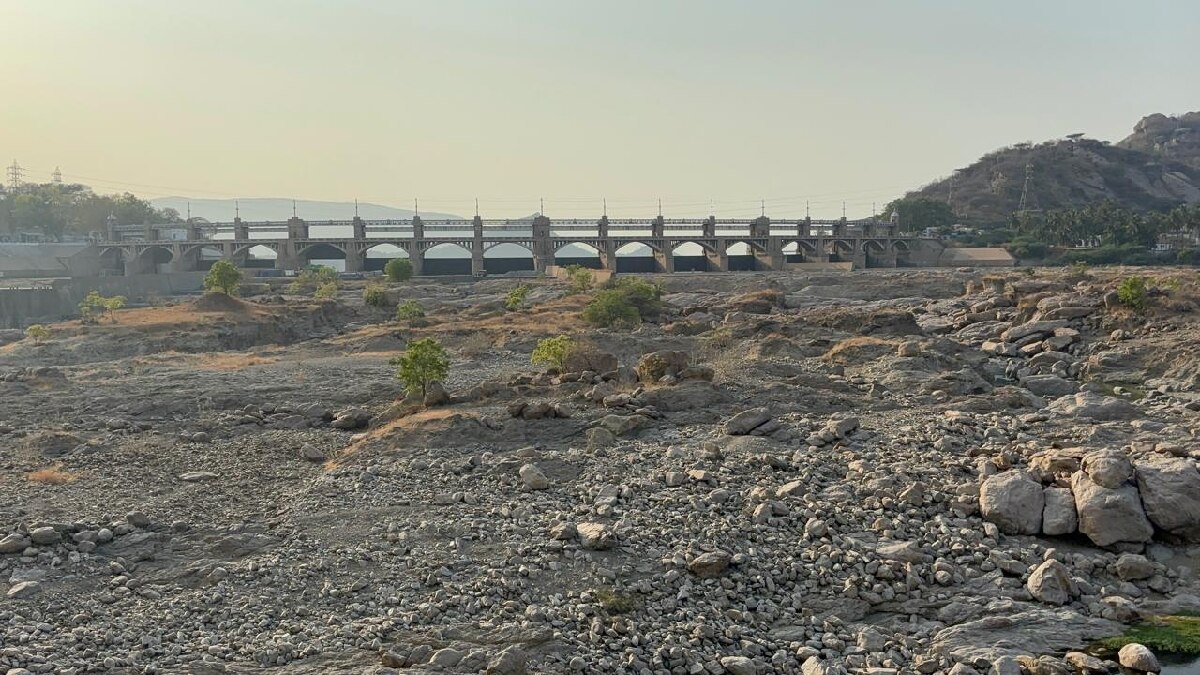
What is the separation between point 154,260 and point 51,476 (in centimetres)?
9861

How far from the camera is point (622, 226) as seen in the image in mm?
107938

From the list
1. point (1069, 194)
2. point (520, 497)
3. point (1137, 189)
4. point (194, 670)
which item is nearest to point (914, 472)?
point (520, 497)

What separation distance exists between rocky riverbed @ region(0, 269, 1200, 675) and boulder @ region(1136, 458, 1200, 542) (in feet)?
0.16

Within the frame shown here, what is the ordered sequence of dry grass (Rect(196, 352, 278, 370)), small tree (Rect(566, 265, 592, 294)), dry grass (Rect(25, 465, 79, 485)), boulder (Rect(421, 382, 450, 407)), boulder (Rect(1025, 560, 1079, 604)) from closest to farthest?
boulder (Rect(1025, 560, 1079, 604)) < dry grass (Rect(25, 465, 79, 485)) < boulder (Rect(421, 382, 450, 407)) < dry grass (Rect(196, 352, 278, 370)) < small tree (Rect(566, 265, 592, 294))

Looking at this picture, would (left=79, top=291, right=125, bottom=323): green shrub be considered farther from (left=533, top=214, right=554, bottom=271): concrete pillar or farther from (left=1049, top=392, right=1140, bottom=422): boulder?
(left=533, top=214, right=554, bottom=271): concrete pillar

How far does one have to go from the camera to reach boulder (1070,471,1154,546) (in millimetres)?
16688

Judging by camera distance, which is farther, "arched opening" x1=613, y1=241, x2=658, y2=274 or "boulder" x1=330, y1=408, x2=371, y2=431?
"arched opening" x1=613, y1=241, x2=658, y2=274

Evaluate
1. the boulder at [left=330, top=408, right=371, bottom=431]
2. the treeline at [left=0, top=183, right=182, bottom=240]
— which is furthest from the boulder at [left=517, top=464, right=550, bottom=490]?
the treeline at [left=0, top=183, right=182, bottom=240]

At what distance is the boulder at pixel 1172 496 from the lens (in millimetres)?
17031

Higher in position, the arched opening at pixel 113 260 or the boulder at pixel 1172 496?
the arched opening at pixel 113 260

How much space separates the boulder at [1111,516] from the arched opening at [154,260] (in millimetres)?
106048

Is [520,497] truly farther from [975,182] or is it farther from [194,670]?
[975,182]

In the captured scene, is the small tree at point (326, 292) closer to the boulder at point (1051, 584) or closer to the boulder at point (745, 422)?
the boulder at point (745, 422)

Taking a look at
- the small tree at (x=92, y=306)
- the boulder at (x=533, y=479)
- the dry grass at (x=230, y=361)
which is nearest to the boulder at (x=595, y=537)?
the boulder at (x=533, y=479)
